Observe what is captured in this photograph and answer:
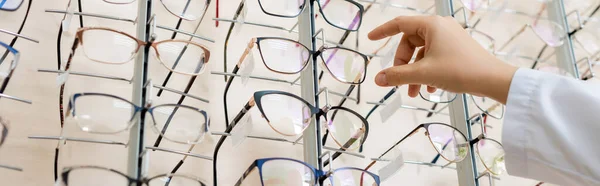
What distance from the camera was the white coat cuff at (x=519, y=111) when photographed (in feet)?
2.24

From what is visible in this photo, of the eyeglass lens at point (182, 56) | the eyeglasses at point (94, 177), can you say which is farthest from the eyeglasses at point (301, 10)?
the eyeglasses at point (94, 177)

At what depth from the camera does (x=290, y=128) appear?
0.98m

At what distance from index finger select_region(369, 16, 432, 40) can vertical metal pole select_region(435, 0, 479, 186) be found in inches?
13.9

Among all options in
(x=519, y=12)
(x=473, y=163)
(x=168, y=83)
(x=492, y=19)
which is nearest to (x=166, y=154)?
(x=168, y=83)

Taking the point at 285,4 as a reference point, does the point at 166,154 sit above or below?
below

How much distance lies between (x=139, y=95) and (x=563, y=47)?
97 centimetres

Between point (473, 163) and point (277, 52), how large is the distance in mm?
388

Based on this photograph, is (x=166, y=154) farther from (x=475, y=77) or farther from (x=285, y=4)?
(x=475, y=77)

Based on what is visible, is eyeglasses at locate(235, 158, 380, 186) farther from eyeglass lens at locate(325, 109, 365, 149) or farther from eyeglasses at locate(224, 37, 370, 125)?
eyeglasses at locate(224, 37, 370, 125)

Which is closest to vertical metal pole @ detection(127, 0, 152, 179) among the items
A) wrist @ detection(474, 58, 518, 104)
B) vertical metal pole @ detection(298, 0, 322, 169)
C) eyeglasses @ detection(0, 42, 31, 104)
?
eyeglasses @ detection(0, 42, 31, 104)

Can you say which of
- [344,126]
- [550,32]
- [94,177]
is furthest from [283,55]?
[550,32]

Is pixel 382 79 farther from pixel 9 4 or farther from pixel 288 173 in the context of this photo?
pixel 9 4

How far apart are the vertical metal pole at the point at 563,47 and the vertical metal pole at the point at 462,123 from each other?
1.07 feet

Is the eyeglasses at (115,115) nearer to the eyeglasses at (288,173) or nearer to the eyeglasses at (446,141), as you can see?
the eyeglasses at (288,173)
